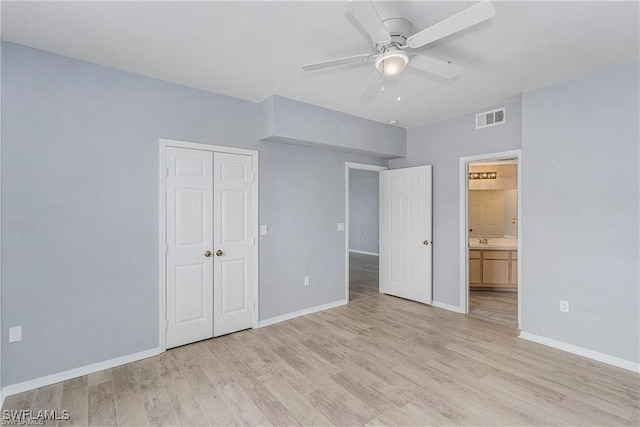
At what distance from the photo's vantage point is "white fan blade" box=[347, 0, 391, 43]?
1507 millimetres

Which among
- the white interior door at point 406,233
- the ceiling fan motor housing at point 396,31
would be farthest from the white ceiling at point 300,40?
the white interior door at point 406,233

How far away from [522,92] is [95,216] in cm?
457

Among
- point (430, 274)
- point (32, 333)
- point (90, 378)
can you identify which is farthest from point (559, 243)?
point (32, 333)

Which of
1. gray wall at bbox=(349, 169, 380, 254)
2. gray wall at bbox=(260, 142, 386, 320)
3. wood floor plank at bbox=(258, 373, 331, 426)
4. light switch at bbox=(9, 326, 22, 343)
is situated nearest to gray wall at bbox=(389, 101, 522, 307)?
gray wall at bbox=(260, 142, 386, 320)

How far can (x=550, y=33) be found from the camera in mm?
2182

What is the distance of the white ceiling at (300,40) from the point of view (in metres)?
1.93

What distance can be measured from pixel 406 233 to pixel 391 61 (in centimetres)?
320

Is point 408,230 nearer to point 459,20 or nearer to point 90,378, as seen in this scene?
point 459,20

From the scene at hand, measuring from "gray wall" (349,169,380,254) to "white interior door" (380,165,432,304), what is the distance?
3.98 m

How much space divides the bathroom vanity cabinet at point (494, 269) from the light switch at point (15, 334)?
582 cm

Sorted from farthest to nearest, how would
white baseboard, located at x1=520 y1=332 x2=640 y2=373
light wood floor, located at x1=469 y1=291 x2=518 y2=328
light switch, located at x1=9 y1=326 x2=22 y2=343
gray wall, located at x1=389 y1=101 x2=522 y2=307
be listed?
gray wall, located at x1=389 y1=101 x2=522 y2=307
light wood floor, located at x1=469 y1=291 x2=518 y2=328
white baseboard, located at x1=520 y1=332 x2=640 y2=373
light switch, located at x1=9 y1=326 x2=22 y2=343

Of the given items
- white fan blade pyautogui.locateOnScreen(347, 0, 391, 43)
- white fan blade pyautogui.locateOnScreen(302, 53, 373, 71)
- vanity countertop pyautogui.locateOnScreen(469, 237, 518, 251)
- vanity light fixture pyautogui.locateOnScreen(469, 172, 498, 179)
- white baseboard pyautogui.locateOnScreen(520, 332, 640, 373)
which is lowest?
white baseboard pyautogui.locateOnScreen(520, 332, 640, 373)

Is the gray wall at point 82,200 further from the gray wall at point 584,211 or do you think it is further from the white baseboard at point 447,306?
the white baseboard at point 447,306

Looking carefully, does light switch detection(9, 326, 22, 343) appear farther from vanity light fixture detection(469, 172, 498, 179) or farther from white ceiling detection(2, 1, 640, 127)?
vanity light fixture detection(469, 172, 498, 179)
